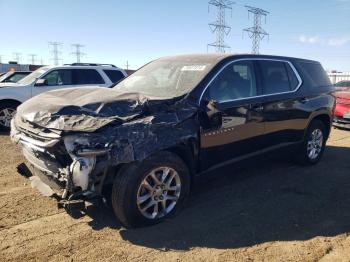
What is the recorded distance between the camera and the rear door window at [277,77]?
537 cm

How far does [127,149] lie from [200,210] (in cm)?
142

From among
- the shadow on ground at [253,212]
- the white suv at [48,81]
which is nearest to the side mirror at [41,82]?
the white suv at [48,81]

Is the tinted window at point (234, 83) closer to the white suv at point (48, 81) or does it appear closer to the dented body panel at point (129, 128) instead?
the dented body panel at point (129, 128)

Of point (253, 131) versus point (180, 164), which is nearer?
point (180, 164)

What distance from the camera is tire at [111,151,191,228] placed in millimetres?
3689

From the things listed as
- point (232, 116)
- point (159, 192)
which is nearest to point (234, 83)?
point (232, 116)

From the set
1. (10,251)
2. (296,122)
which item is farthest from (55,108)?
(296,122)

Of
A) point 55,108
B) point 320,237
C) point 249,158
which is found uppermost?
point 55,108

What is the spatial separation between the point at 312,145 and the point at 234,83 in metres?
2.57

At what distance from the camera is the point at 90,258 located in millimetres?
3404

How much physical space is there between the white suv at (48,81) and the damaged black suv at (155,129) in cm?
576

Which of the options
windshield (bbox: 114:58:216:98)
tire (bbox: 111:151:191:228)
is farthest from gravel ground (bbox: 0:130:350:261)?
windshield (bbox: 114:58:216:98)

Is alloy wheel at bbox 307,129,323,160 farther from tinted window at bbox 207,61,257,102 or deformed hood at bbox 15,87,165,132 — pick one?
deformed hood at bbox 15,87,165,132

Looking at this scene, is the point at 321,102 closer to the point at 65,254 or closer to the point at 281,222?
the point at 281,222
